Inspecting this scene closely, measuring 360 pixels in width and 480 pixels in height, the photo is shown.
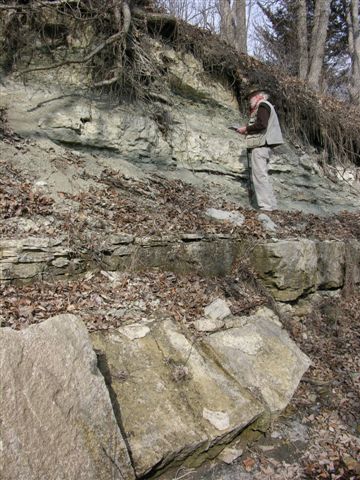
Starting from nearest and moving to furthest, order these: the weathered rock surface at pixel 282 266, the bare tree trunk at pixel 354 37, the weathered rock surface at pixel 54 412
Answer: the weathered rock surface at pixel 54 412
the weathered rock surface at pixel 282 266
the bare tree trunk at pixel 354 37

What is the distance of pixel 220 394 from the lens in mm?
3434

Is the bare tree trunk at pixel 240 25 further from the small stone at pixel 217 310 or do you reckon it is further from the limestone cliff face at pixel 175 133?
the small stone at pixel 217 310

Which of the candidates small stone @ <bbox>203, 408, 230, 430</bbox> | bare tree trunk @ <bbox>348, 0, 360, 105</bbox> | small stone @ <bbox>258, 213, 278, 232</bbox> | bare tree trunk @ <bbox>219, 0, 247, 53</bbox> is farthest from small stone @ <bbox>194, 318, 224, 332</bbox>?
bare tree trunk @ <bbox>348, 0, 360, 105</bbox>

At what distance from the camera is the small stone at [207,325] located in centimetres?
419

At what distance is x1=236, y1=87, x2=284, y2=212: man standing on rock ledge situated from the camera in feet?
22.3

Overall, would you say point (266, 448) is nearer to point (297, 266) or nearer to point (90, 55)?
point (297, 266)

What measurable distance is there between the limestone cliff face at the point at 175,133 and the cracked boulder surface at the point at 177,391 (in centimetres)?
270

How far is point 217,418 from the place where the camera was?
321cm

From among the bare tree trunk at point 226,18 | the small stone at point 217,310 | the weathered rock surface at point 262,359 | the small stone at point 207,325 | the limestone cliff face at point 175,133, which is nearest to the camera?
the weathered rock surface at point 262,359

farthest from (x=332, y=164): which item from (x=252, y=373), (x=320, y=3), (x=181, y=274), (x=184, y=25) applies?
(x=252, y=373)

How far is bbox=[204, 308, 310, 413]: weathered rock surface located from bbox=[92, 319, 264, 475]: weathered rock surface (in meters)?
0.17

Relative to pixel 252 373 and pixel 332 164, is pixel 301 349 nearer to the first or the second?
pixel 252 373

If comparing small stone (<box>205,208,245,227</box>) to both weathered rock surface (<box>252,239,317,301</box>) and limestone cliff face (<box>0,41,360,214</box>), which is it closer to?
weathered rock surface (<box>252,239,317,301</box>)

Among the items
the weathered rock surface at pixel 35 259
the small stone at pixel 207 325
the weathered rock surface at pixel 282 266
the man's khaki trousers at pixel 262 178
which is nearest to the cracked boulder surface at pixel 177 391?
the small stone at pixel 207 325
